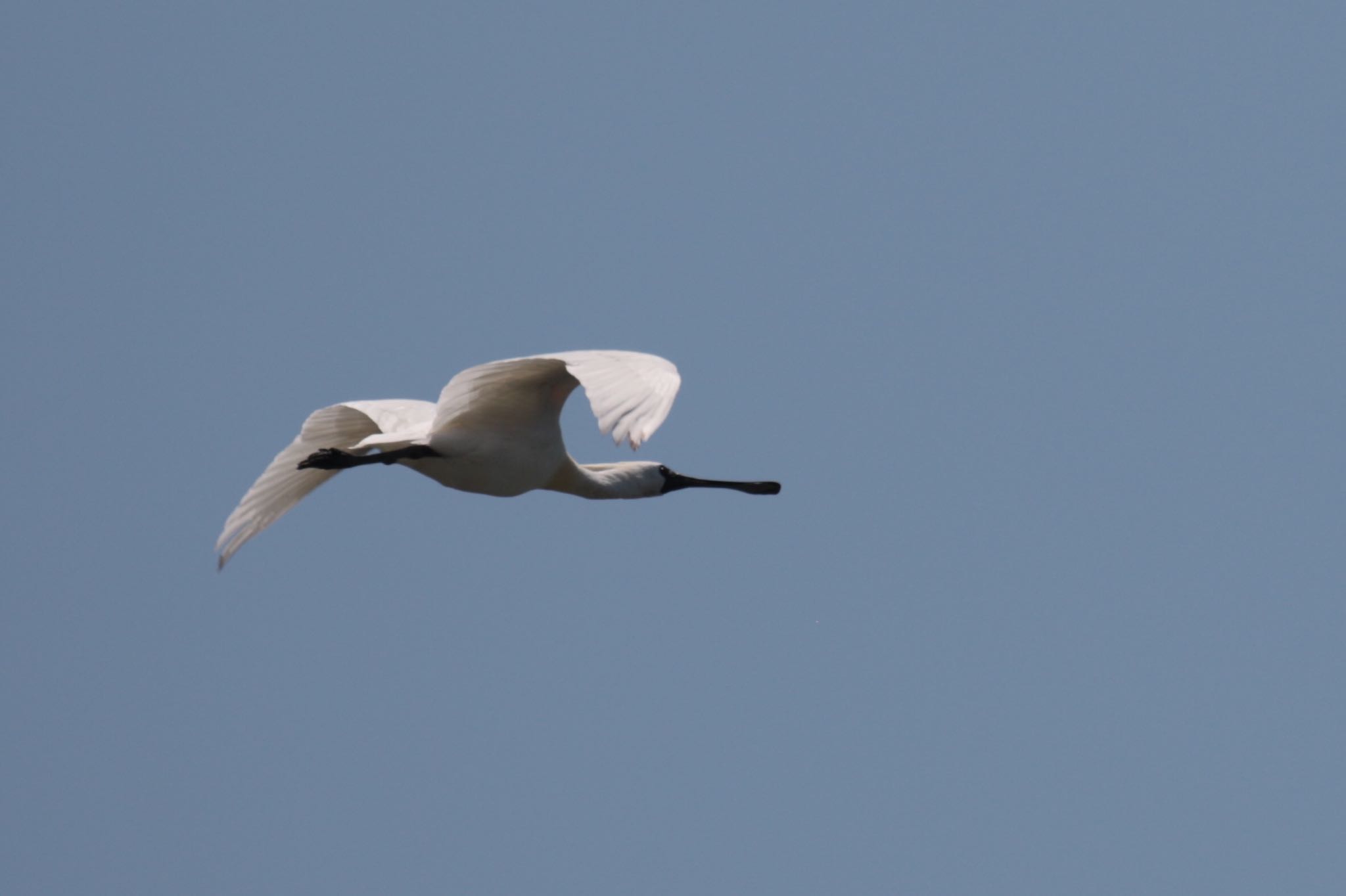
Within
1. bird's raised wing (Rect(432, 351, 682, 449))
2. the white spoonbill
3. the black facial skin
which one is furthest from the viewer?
the black facial skin

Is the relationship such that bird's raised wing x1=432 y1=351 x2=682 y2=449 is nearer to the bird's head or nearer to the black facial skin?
the bird's head

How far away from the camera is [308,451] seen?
1384cm

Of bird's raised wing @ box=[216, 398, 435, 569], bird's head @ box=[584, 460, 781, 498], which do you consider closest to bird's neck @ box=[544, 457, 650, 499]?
bird's head @ box=[584, 460, 781, 498]

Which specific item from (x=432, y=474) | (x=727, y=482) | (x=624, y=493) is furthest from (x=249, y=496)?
(x=727, y=482)

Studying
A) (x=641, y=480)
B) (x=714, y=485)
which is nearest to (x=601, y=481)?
(x=641, y=480)

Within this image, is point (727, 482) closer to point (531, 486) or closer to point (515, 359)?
point (531, 486)

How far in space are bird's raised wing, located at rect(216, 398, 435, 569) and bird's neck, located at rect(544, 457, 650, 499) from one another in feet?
3.15

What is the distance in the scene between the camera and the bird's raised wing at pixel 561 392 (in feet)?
36.7

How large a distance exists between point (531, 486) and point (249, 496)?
186 centimetres

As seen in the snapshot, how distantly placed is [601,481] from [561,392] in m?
1.84

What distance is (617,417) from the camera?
1114cm

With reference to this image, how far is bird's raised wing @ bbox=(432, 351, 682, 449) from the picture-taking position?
11188 mm

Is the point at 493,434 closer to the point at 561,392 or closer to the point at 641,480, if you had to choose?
the point at 561,392

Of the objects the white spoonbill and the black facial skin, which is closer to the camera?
the white spoonbill
